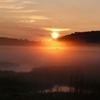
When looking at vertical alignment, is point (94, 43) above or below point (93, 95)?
above

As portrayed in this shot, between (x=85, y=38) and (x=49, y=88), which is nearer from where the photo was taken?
(x=49, y=88)

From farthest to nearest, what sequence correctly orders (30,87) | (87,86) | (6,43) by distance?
(6,43) < (30,87) < (87,86)

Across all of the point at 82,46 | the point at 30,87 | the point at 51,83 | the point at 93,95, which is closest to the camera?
the point at 93,95

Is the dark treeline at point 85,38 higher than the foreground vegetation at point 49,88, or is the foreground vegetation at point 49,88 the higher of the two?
the dark treeline at point 85,38

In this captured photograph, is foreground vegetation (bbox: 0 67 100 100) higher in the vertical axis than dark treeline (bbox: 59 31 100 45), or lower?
lower

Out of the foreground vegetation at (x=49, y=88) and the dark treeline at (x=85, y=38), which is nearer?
the foreground vegetation at (x=49, y=88)

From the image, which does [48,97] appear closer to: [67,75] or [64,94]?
[64,94]

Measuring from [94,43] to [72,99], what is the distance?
87436 mm

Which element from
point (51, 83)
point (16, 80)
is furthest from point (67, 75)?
point (16, 80)

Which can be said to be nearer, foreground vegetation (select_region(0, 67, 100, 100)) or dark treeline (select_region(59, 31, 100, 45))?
foreground vegetation (select_region(0, 67, 100, 100))

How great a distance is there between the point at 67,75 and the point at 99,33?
237 feet

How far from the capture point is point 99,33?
367 feet

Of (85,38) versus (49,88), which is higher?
(85,38)

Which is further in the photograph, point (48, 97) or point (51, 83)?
point (51, 83)
